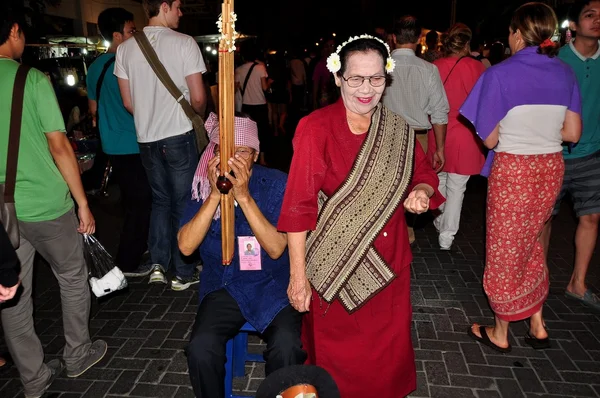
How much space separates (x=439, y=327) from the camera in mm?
3715

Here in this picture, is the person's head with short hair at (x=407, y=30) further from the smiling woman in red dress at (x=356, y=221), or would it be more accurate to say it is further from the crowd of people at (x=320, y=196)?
the smiling woman in red dress at (x=356, y=221)

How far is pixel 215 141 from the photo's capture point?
2.61 m

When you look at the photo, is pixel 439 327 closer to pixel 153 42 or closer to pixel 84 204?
pixel 84 204

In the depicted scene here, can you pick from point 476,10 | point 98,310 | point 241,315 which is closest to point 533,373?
point 241,315

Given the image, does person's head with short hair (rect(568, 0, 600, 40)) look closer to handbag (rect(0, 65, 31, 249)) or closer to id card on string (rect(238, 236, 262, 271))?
id card on string (rect(238, 236, 262, 271))

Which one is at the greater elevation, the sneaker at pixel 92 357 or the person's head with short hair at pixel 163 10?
the person's head with short hair at pixel 163 10

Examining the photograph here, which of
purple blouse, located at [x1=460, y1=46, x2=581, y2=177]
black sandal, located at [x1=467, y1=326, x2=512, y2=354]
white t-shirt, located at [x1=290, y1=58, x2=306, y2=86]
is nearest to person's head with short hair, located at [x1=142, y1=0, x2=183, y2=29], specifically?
purple blouse, located at [x1=460, y1=46, x2=581, y2=177]

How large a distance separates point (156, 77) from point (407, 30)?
2397 millimetres

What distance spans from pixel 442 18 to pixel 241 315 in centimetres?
2947

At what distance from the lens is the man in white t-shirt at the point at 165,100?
12.9ft

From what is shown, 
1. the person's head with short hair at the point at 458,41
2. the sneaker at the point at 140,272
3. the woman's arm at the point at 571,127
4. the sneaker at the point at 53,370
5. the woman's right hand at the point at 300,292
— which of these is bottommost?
the sneaker at the point at 53,370

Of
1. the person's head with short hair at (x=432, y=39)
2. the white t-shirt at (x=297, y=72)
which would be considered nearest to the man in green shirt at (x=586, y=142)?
the person's head with short hair at (x=432, y=39)

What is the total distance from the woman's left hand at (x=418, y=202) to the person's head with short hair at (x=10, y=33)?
93.5 inches

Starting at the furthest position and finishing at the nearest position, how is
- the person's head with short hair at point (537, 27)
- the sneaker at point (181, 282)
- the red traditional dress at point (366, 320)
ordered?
1. the sneaker at point (181, 282)
2. the person's head with short hair at point (537, 27)
3. the red traditional dress at point (366, 320)
